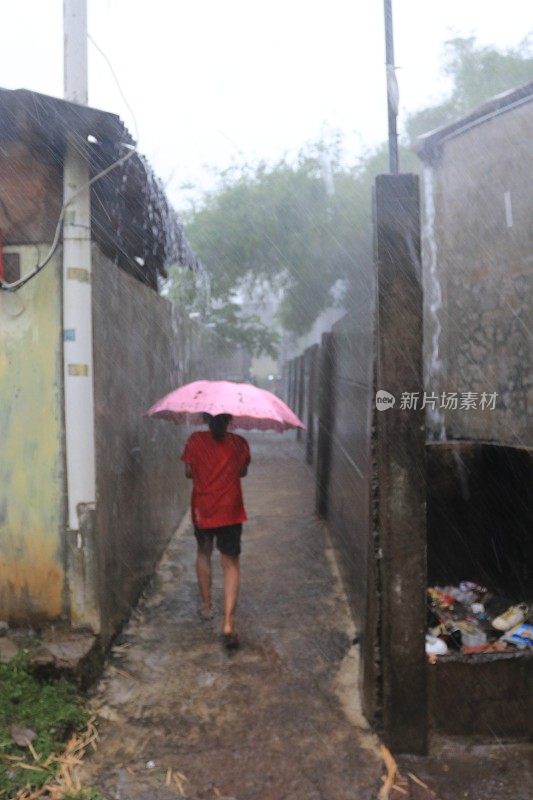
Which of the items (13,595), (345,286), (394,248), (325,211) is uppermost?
(325,211)

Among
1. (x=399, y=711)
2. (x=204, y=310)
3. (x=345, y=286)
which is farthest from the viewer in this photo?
(x=345, y=286)

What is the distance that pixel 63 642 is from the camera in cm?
379

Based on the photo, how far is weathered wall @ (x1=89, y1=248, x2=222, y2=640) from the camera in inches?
162

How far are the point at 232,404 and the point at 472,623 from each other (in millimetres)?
2101

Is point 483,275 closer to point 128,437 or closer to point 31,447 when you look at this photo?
point 128,437

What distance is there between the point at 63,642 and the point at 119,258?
307cm

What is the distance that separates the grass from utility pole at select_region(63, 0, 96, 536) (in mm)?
784

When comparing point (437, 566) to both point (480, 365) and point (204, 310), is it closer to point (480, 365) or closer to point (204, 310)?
point (480, 365)

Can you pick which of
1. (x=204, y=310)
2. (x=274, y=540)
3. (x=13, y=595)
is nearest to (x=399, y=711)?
(x=13, y=595)

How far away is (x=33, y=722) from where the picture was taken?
10.6 feet

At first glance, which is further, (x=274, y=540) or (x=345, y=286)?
(x=345, y=286)
